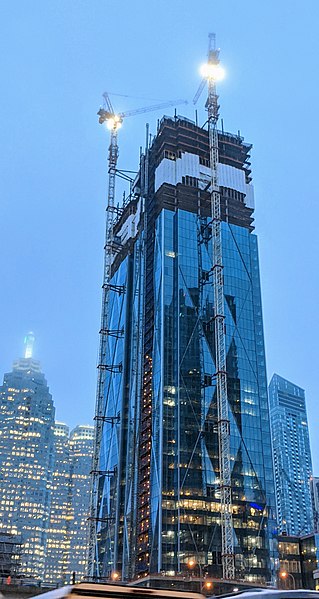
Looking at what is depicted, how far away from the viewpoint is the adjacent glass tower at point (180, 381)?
121 meters

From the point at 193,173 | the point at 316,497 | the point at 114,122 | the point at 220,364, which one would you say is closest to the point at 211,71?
the point at 193,173

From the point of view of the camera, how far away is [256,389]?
138 metres

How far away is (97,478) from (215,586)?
4450 centimetres

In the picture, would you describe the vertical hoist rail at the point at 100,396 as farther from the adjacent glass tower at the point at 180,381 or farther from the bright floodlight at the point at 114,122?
the adjacent glass tower at the point at 180,381

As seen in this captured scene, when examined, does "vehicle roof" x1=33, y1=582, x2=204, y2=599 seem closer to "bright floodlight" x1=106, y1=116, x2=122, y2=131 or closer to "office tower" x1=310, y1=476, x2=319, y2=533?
"office tower" x1=310, y1=476, x2=319, y2=533

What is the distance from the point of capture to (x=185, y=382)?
130m

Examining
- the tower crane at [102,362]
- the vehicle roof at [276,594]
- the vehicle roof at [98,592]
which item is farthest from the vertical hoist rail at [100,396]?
the vehicle roof at [276,594]

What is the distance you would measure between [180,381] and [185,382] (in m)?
0.97

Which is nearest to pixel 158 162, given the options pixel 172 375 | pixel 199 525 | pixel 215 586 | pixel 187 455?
pixel 172 375

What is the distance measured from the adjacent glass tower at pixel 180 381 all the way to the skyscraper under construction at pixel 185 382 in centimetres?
26

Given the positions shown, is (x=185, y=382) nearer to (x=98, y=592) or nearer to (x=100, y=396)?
(x=100, y=396)

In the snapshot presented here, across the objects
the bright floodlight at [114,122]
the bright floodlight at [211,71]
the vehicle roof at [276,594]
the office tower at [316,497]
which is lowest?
the vehicle roof at [276,594]

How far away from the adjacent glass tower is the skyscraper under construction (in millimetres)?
256

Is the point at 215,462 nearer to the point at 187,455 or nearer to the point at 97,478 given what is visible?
the point at 187,455
